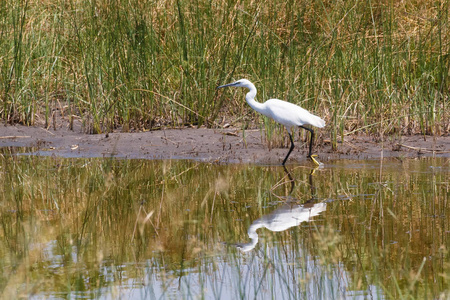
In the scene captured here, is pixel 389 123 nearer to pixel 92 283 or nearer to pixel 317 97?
pixel 317 97

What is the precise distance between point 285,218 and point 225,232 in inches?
24.2

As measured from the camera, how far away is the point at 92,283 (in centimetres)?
304

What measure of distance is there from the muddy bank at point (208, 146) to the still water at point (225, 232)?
2.47 ft

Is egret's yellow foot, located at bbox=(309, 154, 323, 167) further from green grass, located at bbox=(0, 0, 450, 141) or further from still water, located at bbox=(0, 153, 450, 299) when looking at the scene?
green grass, located at bbox=(0, 0, 450, 141)

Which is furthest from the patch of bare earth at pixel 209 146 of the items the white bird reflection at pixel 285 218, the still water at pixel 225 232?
the white bird reflection at pixel 285 218

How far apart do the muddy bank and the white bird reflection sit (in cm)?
229

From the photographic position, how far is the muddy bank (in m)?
7.11

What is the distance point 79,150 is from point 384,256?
4.82 meters

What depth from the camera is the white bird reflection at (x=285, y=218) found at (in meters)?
3.80

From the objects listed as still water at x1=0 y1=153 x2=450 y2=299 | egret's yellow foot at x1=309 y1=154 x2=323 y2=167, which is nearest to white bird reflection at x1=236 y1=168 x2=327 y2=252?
still water at x1=0 y1=153 x2=450 y2=299

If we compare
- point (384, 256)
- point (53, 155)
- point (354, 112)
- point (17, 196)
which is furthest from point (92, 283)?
point (354, 112)

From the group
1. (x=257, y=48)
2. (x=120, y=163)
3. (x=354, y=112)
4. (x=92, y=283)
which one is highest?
(x=257, y=48)

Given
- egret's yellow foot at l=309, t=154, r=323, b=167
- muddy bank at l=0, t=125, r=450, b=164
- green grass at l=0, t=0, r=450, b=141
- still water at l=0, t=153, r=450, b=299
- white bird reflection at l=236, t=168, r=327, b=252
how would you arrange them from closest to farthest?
still water at l=0, t=153, r=450, b=299, white bird reflection at l=236, t=168, r=327, b=252, egret's yellow foot at l=309, t=154, r=323, b=167, muddy bank at l=0, t=125, r=450, b=164, green grass at l=0, t=0, r=450, b=141

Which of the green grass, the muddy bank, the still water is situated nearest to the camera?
the still water
